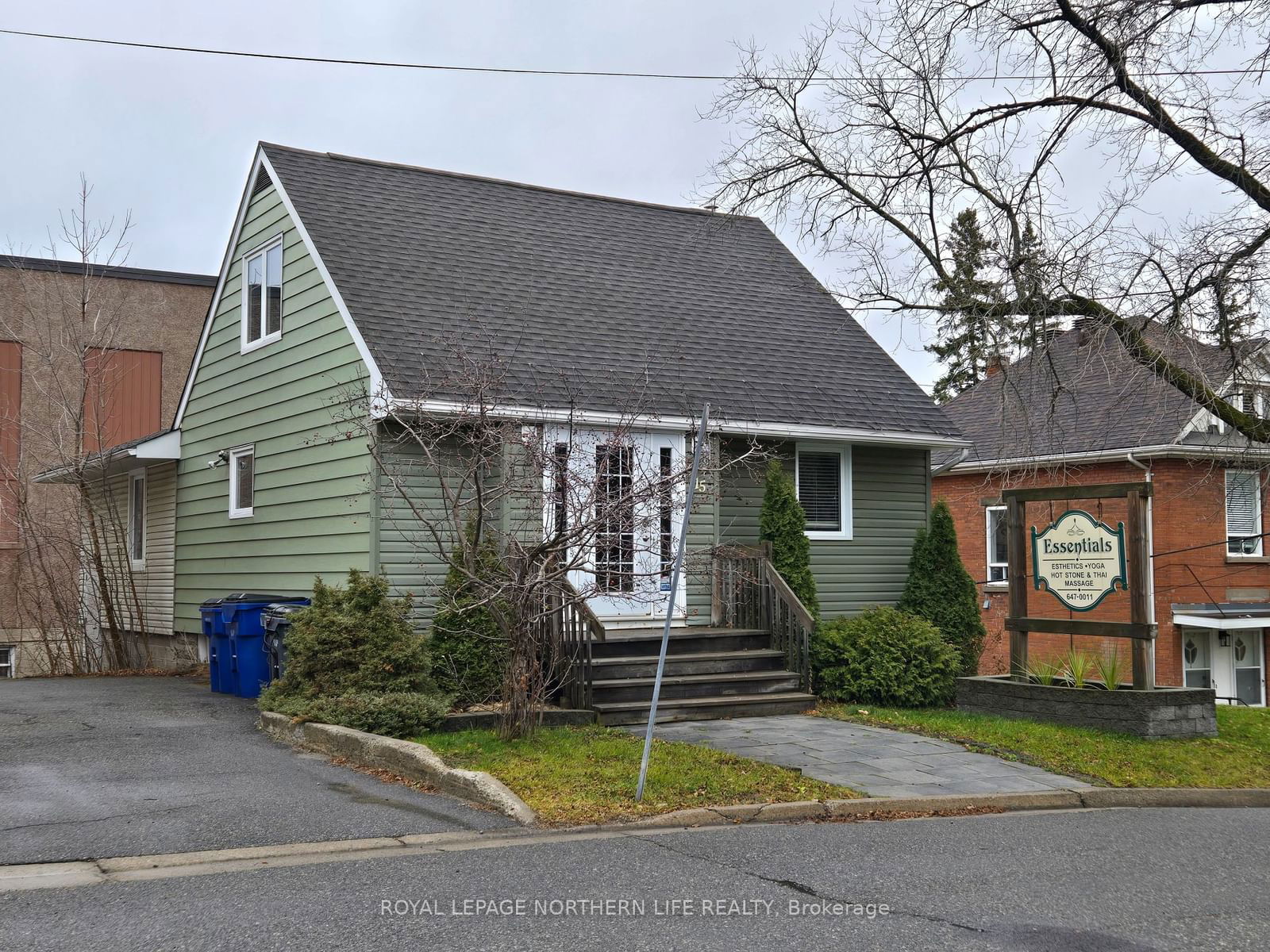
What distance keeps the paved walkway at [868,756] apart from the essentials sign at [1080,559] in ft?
7.31

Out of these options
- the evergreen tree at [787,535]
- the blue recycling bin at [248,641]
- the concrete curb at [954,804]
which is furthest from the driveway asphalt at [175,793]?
the evergreen tree at [787,535]

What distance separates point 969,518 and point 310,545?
52.5 ft

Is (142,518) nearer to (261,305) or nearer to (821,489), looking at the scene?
(261,305)

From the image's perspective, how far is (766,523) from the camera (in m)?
14.8

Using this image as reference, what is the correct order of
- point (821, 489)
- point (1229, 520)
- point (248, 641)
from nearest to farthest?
point (248, 641) < point (821, 489) < point (1229, 520)

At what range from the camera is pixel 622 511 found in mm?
9938

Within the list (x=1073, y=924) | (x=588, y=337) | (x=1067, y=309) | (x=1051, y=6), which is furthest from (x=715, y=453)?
(x=1073, y=924)

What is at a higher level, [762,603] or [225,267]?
[225,267]

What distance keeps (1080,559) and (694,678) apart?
4.16 m

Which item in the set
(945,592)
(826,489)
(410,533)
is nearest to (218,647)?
(410,533)

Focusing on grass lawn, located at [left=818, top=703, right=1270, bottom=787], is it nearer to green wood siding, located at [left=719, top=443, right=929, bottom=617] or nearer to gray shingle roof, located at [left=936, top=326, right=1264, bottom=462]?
gray shingle roof, located at [left=936, top=326, right=1264, bottom=462]

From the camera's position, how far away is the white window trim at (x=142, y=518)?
20.8 m

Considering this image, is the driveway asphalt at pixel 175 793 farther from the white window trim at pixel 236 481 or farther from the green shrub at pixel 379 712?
the white window trim at pixel 236 481

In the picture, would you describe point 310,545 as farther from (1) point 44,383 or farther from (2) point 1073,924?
(1) point 44,383
